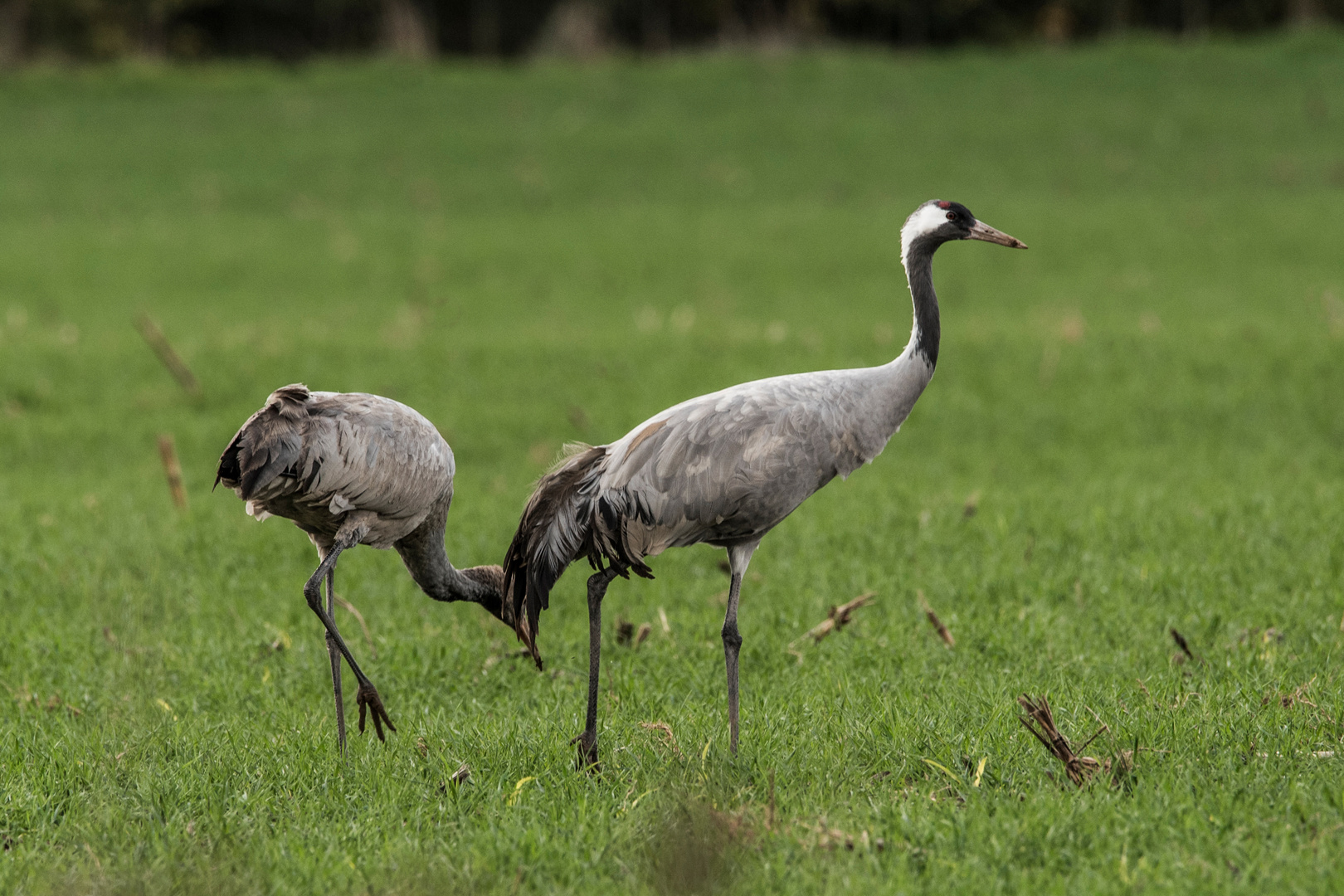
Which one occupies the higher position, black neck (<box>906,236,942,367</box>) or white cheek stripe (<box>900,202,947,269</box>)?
white cheek stripe (<box>900,202,947,269</box>)

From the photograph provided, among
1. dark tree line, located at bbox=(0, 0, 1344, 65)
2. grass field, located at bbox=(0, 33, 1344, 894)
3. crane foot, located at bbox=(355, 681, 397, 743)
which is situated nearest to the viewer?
grass field, located at bbox=(0, 33, 1344, 894)

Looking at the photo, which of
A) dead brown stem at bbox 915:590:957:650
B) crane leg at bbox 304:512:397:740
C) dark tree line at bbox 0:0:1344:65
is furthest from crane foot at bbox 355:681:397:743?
dark tree line at bbox 0:0:1344:65

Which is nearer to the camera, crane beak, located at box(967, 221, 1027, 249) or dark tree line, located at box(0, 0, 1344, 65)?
crane beak, located at box(967, 221, 1027, 249)

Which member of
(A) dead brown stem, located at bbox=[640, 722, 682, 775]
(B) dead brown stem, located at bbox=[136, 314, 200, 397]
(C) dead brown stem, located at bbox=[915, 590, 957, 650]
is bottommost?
(B) dead brown stem, located at bbox=[136, 314, 200, 397]

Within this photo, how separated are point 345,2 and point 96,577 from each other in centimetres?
3335

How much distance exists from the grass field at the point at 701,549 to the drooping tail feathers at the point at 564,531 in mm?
641

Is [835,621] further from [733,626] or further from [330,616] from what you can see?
[330,616]

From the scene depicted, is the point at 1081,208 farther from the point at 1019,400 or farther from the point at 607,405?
the point at 607,405

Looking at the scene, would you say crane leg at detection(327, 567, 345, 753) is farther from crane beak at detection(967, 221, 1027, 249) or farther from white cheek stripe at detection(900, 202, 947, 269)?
crane beak at detection(967, 221, 1027, 249)

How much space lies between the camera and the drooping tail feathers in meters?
5.10

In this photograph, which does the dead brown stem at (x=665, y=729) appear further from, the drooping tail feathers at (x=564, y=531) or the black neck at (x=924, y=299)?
the black neck at (x=924, y=299)

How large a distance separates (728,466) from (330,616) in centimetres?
170

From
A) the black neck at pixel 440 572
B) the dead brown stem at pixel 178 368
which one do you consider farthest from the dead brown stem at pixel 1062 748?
the dead brown stem at pixel 178 368

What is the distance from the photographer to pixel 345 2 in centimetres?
3806
